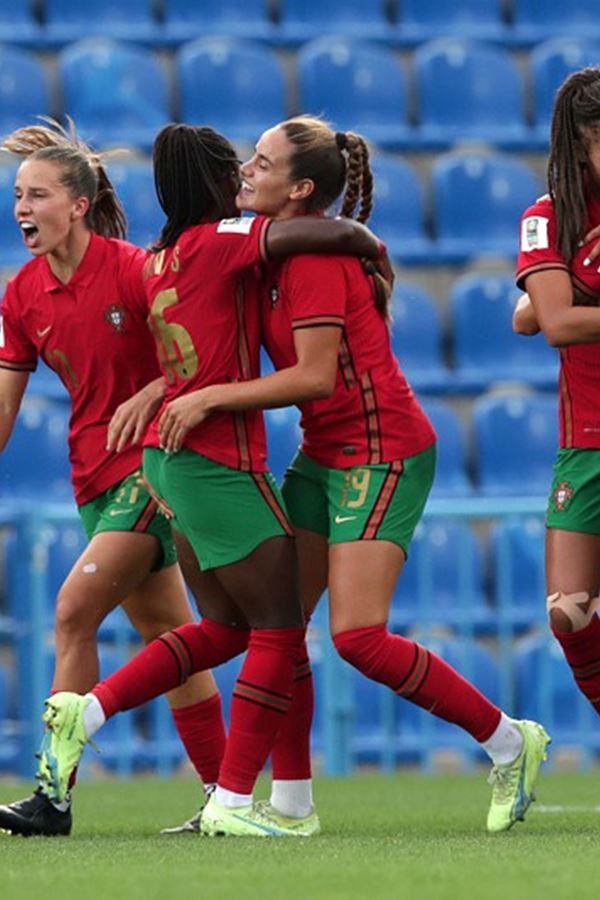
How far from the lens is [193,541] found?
198 inches

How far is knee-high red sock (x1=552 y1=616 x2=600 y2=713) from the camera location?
17.0ft

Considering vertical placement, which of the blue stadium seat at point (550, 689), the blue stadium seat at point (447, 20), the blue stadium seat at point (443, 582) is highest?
the blue stadium seat at point (447, 20)

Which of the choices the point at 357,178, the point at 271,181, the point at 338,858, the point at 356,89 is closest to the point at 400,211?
the point at 356,89

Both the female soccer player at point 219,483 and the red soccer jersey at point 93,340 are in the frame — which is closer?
the female soccer player at point 219,483

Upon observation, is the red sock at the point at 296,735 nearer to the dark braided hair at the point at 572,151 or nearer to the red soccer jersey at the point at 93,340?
the red soccer jersey at the point at 93,340

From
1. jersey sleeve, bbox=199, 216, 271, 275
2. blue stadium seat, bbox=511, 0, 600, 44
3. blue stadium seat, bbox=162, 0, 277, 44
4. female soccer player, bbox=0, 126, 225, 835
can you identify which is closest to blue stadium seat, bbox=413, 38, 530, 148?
blue stadium seat, bbox=511, 0, 600, 44

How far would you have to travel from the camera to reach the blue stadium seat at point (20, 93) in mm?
11641

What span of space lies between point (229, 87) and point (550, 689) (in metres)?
4.22

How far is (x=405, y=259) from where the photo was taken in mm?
11477

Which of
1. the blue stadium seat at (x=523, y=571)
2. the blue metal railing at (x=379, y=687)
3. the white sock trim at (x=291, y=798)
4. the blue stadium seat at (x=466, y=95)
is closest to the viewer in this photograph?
the white sock trim at (x=291, y=798)

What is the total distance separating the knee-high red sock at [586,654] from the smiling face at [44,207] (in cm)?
164

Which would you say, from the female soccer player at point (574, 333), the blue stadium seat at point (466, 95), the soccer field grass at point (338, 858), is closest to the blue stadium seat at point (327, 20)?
the blue stadium seat at point (466, 95)

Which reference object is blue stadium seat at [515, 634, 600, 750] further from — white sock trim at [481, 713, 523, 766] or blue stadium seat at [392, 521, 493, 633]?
white sock trim at [481, 713, 523, 766]

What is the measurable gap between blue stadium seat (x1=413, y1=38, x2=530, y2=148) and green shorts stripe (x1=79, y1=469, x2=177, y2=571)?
705 cm
